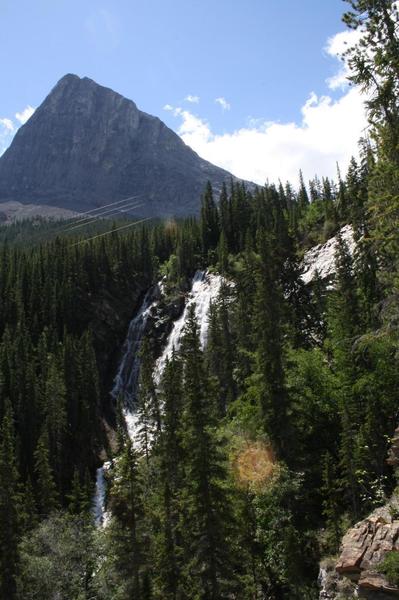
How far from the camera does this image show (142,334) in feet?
331

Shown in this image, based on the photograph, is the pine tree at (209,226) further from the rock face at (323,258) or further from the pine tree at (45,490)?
the pine tree at (45,490)

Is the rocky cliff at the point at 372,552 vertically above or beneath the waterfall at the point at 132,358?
beneath

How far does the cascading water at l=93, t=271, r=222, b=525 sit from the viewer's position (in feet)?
280

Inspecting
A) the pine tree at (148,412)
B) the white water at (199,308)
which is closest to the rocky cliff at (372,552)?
the pine tree at (148,412)

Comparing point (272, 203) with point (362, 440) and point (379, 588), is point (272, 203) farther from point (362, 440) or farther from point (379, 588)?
point (379, 588)

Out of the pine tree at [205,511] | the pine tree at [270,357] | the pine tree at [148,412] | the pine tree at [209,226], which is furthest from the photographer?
the pine tree at [209,226]

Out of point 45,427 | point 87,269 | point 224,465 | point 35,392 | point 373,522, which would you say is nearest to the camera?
point 373,522

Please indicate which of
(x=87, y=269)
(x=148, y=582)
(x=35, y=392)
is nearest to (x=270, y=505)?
(x=148, y=582)

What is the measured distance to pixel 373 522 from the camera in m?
17.1

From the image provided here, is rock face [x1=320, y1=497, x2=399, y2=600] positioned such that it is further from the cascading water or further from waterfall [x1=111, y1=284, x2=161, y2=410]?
waterfall [x1=111, y1=284, x2=161, y2=410]

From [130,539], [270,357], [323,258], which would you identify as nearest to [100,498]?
[130,539]

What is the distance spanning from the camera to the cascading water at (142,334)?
8538 cm

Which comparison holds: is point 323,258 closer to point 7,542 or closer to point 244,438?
point 244,438

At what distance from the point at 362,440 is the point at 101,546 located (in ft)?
73.7
